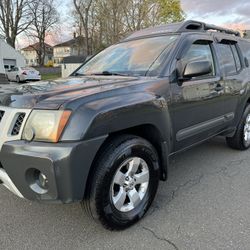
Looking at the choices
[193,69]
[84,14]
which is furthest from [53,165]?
[84,14]

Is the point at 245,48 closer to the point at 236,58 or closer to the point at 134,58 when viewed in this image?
the point at 236,58

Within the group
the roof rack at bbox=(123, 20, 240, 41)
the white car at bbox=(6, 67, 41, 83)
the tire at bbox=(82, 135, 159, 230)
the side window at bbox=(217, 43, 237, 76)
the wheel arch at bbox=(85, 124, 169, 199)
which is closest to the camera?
the tire at bbox=(82, 135, 159, 230)

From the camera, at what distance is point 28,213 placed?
10.5ft

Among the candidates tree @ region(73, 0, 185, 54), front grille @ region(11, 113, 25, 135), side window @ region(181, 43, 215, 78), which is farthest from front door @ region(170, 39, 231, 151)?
tree @ region(73, 0, 185, 54)

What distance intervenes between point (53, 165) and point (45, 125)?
0.31m

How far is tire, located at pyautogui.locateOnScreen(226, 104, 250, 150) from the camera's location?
4.98 m

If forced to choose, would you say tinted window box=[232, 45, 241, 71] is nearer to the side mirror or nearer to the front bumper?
the side mirror

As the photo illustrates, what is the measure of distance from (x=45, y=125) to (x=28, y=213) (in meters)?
1.27

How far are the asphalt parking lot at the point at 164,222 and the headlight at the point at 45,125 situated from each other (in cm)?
96

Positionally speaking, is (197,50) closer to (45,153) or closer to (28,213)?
(45,153)

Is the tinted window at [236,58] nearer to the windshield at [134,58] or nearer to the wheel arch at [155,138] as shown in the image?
the windshield at [134,58]

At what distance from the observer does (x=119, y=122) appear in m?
2.63

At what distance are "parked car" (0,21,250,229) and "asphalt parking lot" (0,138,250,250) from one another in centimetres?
20

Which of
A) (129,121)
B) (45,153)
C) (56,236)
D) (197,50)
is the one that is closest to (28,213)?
(56,236)
